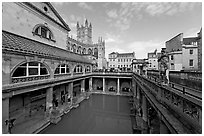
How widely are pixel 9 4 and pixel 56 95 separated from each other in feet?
48.5

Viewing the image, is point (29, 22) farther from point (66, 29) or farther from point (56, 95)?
point (56, 95)

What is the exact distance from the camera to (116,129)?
1248 centimetres

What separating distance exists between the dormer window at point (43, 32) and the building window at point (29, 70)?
7.24 metres

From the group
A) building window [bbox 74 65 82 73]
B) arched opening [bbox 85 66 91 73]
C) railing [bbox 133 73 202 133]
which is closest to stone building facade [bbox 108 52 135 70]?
arched opening [bbox 85 66 91 73]

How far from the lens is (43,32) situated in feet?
63.1

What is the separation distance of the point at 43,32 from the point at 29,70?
411 inches

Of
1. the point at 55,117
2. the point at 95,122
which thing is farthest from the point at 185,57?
the point at 55,117

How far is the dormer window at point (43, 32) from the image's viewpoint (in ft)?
Answer: 57.1

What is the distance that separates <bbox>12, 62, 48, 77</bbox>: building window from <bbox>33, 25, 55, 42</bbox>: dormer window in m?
7.24

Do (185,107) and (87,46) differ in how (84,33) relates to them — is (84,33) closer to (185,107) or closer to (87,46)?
(87,46)

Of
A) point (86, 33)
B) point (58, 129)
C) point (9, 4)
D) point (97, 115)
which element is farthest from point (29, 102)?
point (86, 33)

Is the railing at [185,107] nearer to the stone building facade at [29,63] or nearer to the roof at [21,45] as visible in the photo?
the stone building facade at [29,63]

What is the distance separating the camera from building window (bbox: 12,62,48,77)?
1075 centimetres

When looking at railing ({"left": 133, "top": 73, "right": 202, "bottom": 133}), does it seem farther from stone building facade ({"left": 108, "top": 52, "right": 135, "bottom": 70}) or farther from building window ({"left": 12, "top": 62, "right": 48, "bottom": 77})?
stone building facade ({"left": 108, "top": 52, "right": 135, "bottom": 70})
